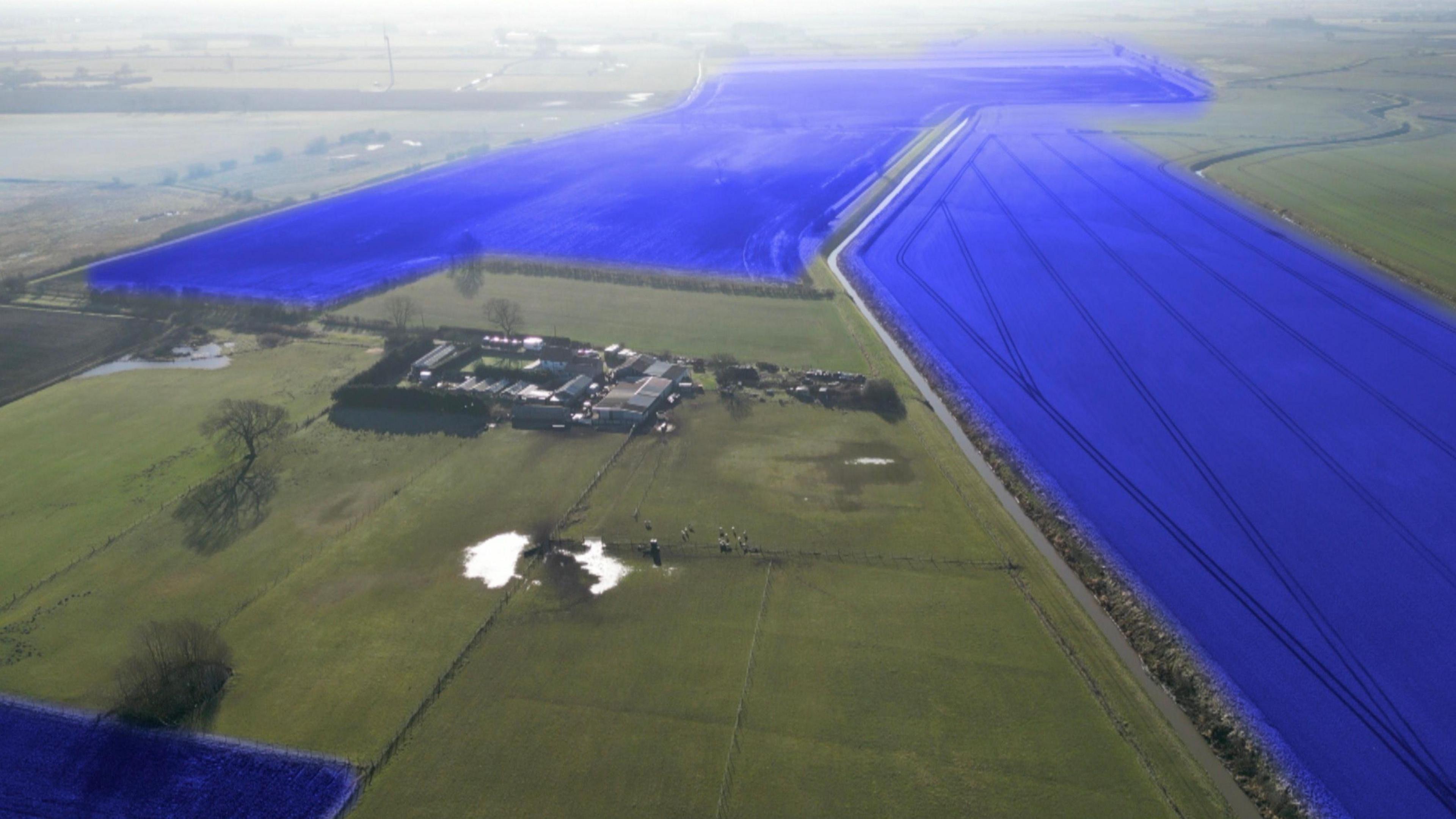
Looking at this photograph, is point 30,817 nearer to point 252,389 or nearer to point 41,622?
point 41,622

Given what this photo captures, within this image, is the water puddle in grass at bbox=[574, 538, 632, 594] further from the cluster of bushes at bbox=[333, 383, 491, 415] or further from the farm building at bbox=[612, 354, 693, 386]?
the farm building at bbox=[612, 354, 693, 386]

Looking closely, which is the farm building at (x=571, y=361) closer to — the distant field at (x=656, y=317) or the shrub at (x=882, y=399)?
the distant field at (x=656, y=317)

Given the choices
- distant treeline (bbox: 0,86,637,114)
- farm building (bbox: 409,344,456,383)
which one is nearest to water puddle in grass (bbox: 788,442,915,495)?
farm building (bbox: 409,344,456,383)

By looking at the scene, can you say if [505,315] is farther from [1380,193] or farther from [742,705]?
[1380,193]
